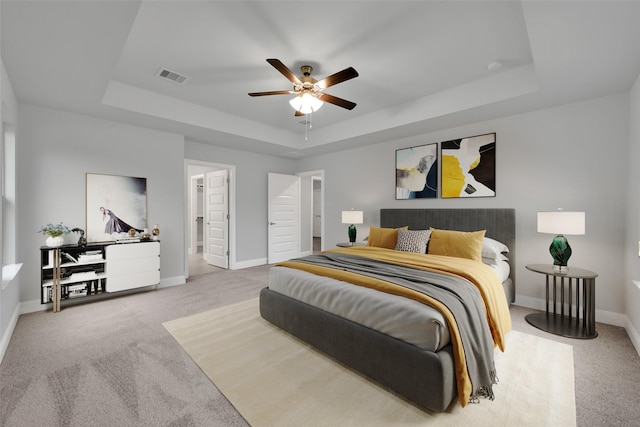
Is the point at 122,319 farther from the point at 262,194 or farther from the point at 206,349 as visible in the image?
the point at 262,194

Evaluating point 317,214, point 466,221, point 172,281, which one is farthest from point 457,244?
point 317,214

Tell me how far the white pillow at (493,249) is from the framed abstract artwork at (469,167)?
688 mm

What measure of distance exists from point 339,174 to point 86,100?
13.3 ft

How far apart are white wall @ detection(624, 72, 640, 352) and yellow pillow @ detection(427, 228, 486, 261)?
1247mm

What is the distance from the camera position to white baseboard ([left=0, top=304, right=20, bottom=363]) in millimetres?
2346

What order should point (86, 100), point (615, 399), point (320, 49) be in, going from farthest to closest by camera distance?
point (86, 100) < point (320, 49) < point (615, 399)

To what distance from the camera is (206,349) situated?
243 cm

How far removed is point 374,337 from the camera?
6.35 feet

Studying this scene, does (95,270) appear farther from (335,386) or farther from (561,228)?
(561,228)

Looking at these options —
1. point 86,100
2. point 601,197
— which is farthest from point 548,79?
point 86,100

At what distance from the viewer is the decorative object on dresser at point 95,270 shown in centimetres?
335

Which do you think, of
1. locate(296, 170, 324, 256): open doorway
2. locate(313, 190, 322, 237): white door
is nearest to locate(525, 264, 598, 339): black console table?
locate(296, 170, 324, 256): open doorway

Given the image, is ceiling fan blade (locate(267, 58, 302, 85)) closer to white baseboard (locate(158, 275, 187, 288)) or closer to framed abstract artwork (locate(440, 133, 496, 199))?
framed abstract artwork (locate(440, 133, 496, 199))

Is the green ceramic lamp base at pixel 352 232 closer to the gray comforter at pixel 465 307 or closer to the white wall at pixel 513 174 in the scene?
the white wall at pixel 513 174
